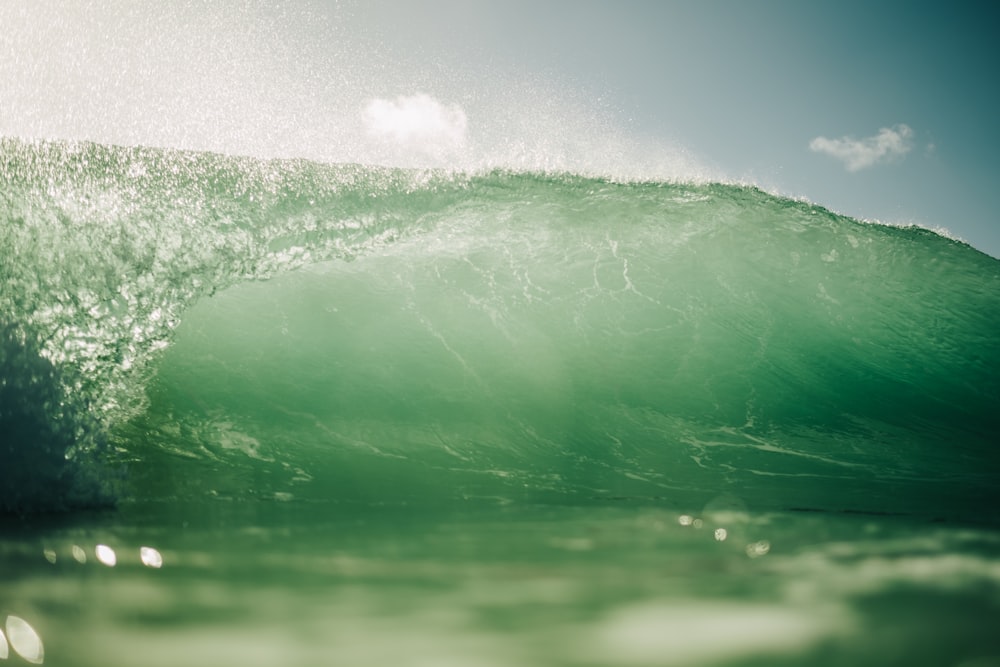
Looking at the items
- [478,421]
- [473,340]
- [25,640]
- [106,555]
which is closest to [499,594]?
[25,640]

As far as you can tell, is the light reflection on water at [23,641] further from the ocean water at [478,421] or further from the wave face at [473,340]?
the wave face at [473,340]

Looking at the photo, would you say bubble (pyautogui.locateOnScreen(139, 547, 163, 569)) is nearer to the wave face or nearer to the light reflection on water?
the light reflection on water

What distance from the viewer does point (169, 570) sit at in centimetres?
177

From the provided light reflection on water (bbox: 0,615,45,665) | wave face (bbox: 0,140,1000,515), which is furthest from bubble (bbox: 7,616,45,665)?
wave face (bbox: 0,140,1000,515)

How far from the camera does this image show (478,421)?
4891 millimetres

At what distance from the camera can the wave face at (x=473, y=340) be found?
4.08m

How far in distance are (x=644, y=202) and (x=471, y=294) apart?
2.22 metres

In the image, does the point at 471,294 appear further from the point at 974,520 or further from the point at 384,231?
the point at 974,520

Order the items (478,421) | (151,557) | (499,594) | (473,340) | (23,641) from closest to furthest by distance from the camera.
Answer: (23,641)
(499,594)
(151,557)
(478,421)
(473,340)

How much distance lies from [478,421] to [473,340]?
2.58ft

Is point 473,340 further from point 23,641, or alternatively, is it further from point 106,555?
point 23,641

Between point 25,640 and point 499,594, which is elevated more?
point 499,594

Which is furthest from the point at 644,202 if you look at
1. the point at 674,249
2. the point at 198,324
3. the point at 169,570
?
the point at 169,570

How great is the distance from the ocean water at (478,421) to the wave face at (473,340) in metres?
0.03
